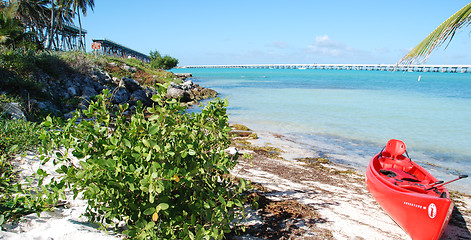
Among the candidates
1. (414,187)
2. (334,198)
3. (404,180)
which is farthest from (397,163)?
(334,198)

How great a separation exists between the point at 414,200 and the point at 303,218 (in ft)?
6.97

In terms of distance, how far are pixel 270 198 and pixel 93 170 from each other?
3.90m

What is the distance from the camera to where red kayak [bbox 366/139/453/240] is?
4945mm

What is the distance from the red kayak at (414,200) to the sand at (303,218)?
0.24 metres

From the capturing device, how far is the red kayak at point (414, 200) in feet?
16.2

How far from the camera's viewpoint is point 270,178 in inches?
289

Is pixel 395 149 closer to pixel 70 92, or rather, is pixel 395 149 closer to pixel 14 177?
pixel 14 177

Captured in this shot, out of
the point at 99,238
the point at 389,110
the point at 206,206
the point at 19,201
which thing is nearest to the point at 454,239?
the point at 206,206

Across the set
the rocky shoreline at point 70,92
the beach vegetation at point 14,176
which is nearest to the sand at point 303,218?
the beach vegetation at point 14,176

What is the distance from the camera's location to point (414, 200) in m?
5.30

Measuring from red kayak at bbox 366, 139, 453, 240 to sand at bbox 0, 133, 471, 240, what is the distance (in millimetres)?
240

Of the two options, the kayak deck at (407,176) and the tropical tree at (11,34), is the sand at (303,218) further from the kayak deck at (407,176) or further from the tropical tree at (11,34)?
the tropical tree at (11,34)

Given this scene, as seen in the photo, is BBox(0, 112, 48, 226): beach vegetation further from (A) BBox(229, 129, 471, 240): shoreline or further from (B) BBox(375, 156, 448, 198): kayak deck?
(B) BBox(375, 156, 448, 198): kayak deck

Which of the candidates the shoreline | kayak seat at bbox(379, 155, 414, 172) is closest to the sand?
the shoreline
